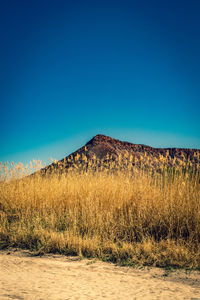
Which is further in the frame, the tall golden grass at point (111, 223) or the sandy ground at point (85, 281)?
the tall golden grass at point (111, 223)

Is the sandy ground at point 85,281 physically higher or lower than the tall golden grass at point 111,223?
lower

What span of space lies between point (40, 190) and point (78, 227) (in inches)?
82.3

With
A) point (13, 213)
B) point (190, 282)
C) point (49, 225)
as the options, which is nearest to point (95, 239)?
point (49, 225)

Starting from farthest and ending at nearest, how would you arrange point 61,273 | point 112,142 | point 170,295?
point 112,142, point 61,273, point 170,295

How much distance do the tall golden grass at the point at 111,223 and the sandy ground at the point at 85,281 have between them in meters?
0.29

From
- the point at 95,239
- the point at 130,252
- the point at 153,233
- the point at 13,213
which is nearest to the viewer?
the point at 130,252

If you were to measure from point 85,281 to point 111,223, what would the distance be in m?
1.91

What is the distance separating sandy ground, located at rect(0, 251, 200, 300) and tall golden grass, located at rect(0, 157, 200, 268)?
0.29 meters

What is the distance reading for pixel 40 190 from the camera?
6309 millimetres

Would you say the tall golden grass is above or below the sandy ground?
above

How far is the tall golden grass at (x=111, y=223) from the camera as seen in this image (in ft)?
11.7

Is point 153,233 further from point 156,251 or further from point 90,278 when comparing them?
point 90,278

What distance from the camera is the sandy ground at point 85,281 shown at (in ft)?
7.84

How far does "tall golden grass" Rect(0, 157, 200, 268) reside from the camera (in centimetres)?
356
